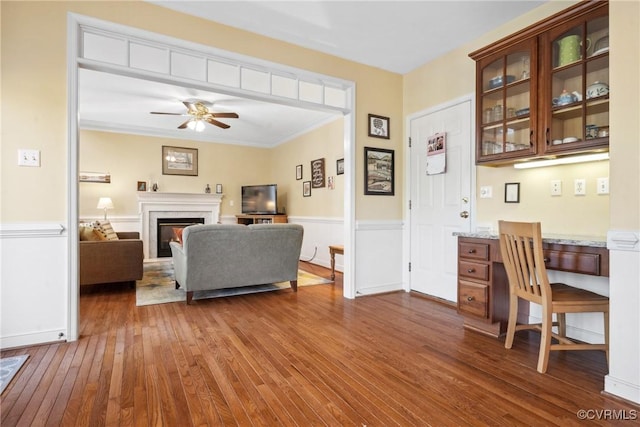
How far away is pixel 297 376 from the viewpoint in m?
2.00

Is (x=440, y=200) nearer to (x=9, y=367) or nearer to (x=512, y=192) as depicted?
(x=512, y=192)

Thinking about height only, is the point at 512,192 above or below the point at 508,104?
below

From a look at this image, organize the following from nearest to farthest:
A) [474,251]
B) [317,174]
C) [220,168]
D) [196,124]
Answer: [474,251]
[196,124]
[317,174]
[220,168]

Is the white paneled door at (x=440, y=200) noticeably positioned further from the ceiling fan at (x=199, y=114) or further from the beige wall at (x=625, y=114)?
the ceiling fan at (x=199, y=114)

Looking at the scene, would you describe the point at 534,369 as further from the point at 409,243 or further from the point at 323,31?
the point at 323,31

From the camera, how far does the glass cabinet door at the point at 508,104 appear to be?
2.65 meters

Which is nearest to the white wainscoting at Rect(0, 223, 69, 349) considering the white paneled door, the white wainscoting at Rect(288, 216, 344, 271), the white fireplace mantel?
the white paneled door

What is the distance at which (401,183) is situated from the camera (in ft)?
13.6

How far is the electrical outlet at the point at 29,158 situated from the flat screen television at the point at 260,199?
4.61 metres

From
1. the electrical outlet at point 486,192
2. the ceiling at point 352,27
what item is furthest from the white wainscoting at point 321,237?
the electrical outlet at point 486,192

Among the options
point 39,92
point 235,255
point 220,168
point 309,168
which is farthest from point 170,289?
point 220,168

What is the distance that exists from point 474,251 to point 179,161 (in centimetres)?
616

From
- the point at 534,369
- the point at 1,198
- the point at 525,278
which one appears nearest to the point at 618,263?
the point at 525,278

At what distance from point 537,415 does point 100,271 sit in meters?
4.34
